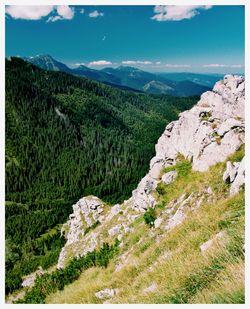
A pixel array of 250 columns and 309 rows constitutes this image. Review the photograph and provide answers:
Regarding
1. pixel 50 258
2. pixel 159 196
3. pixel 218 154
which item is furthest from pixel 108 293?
pixel 50 258

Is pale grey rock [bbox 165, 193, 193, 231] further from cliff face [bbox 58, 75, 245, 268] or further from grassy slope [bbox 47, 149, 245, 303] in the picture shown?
grassy slope [bbox 47, 149, 245, 303]

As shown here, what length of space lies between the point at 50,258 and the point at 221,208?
123833 mm

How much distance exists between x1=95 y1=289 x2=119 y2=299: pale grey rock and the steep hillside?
0.06 metres

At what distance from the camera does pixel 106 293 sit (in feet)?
44.0

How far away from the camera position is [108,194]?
199000mm

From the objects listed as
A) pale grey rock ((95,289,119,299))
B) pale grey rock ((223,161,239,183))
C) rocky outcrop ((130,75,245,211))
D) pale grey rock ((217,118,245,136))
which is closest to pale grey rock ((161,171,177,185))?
rocky outcrop ((130,75,245,211))

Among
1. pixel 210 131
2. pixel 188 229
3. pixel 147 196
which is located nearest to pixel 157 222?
pixel 147 196

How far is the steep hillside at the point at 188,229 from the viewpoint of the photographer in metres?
8.74

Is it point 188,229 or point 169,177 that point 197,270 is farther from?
point 169,177

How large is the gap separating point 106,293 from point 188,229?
4.39 meters

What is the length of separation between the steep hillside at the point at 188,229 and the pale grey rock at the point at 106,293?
55 mm

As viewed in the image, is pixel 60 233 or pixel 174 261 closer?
pixel 174 261

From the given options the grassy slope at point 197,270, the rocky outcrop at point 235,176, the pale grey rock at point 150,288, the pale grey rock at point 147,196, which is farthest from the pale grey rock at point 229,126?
the pale grey rock at point 150,288
